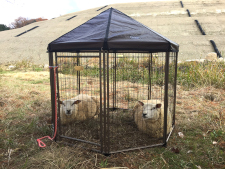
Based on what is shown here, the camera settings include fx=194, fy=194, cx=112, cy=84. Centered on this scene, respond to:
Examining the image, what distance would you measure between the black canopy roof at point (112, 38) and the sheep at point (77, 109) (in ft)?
4.23

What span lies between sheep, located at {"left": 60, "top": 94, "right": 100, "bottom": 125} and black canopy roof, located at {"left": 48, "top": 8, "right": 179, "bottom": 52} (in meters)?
1.29

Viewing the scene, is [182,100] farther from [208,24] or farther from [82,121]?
[208,24]

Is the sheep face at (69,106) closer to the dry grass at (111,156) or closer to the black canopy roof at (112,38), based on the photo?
the dry grass at (111,156)

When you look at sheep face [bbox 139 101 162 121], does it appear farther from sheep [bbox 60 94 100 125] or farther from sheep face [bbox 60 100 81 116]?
sheep face [bbox 60 100 81 116]

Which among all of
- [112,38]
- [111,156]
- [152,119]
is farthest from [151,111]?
[112,38]

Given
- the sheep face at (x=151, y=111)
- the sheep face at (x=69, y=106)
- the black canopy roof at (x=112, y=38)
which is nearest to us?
the black canopy roof at (x=112, y=38)

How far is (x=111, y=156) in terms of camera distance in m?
3.26

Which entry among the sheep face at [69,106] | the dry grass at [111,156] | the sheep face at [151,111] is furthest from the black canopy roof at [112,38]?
the dry grass at [111,156]

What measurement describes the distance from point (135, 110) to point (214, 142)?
170cm

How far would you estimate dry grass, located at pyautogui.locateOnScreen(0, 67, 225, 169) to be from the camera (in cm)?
303

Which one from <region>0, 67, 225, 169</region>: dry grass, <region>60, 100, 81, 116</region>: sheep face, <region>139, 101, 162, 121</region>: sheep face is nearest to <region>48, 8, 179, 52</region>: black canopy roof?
<region>139, 101, 162, 121</region>: sheep face

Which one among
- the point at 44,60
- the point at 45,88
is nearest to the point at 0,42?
the point at 44,60

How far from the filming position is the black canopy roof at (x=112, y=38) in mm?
2973

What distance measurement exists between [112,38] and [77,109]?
2.10 m
